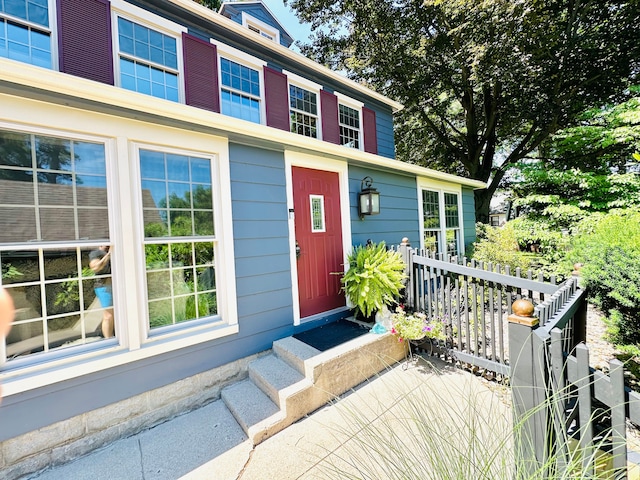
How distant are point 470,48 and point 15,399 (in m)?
11.2

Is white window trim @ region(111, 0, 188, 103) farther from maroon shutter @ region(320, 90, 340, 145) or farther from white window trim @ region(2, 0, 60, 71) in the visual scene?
maroon shutter @ region(320, 90, 340, 145)

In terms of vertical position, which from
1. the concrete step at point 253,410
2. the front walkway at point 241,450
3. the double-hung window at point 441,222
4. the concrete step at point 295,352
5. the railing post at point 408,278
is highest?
the double-hung window at point 441,222

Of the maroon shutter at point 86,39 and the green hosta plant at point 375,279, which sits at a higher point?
the maroon shutter at point 86,39

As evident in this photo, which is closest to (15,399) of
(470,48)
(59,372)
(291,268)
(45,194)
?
(59,372)

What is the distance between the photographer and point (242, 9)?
5.47m

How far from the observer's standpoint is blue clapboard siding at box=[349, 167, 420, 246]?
4598 mm

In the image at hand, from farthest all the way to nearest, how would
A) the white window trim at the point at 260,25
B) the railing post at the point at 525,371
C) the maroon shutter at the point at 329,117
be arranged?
the maroon shutter at the point at 329,117 < the white window trim at the point at 260,25 < the railing post at the point at 525,371

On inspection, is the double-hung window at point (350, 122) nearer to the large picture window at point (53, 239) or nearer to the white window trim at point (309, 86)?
the white window trim at point (309, 86)

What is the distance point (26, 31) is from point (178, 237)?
2686 mm

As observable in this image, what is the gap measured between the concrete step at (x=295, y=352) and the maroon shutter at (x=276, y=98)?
3330mm

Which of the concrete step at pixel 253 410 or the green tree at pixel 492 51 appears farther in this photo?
the green tree at pixel 492 51

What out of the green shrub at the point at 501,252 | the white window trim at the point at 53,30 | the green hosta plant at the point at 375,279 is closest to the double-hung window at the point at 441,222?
the green shrub at the point at 501,252

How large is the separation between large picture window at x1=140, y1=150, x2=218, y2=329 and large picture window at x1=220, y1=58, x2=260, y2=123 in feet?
5.38

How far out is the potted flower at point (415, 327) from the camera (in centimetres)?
332
